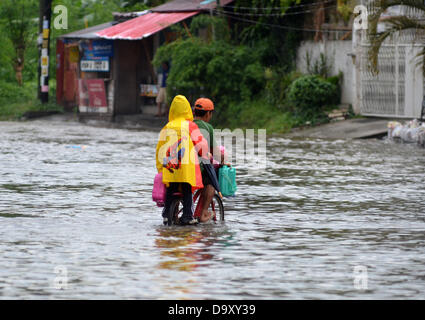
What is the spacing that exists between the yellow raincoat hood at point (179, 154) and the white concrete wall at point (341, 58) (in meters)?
20.5

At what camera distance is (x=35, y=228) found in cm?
1108

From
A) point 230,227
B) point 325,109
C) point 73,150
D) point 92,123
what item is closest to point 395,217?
point 230,227

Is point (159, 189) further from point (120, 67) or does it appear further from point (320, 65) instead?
point (120, 67)

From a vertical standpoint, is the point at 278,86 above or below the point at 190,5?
below

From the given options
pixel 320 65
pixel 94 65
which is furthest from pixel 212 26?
pixel 94 65

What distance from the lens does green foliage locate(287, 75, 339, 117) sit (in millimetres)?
30781

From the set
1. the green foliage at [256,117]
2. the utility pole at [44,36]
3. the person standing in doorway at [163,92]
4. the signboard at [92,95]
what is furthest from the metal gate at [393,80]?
the utility pole at [44,36]

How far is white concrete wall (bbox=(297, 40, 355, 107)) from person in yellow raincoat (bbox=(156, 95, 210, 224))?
2048 centimetres

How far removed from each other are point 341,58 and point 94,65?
11.0m

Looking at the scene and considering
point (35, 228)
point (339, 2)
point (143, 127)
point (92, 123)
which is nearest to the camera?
point (35, 228)

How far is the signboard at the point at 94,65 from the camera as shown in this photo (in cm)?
3819

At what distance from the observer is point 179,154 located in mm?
10875
